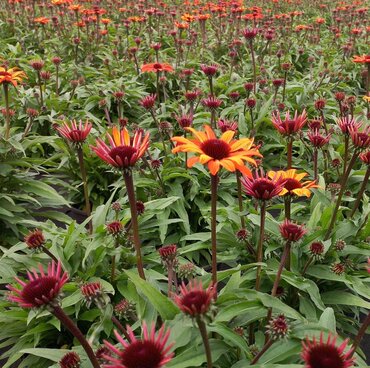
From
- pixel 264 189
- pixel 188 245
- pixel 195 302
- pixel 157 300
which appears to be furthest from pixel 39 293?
pixel 188 245

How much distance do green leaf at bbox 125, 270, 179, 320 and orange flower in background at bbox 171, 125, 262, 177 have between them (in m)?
0.56

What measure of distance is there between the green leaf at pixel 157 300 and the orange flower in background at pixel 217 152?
563 millimetres

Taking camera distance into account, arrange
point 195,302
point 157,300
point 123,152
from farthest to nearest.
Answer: point 157,300
point 123,152
point 195,302

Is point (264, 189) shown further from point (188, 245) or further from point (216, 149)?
point (188, 245)

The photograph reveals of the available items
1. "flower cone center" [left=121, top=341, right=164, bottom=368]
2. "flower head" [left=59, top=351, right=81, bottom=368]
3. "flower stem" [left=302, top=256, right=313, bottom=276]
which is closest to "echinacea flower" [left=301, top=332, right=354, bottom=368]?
"flower cone center" [left=121, top=341, right=164, bottom=368]

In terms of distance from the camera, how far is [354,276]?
248 cm

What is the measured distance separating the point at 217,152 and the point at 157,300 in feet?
2.18

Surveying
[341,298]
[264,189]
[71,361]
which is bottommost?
[341,298]

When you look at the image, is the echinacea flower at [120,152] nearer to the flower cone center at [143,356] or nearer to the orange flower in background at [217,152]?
the orange flower in background at [217,152]

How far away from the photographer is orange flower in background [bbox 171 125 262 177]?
5.13 feet

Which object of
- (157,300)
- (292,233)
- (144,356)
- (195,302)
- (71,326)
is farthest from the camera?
(157,300)

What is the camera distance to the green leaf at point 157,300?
1.82 m

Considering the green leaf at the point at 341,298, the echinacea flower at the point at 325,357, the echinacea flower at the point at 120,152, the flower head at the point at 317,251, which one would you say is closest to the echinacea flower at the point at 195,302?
the echinacea flower at the point at 325,357

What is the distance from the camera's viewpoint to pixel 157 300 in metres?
1.83
